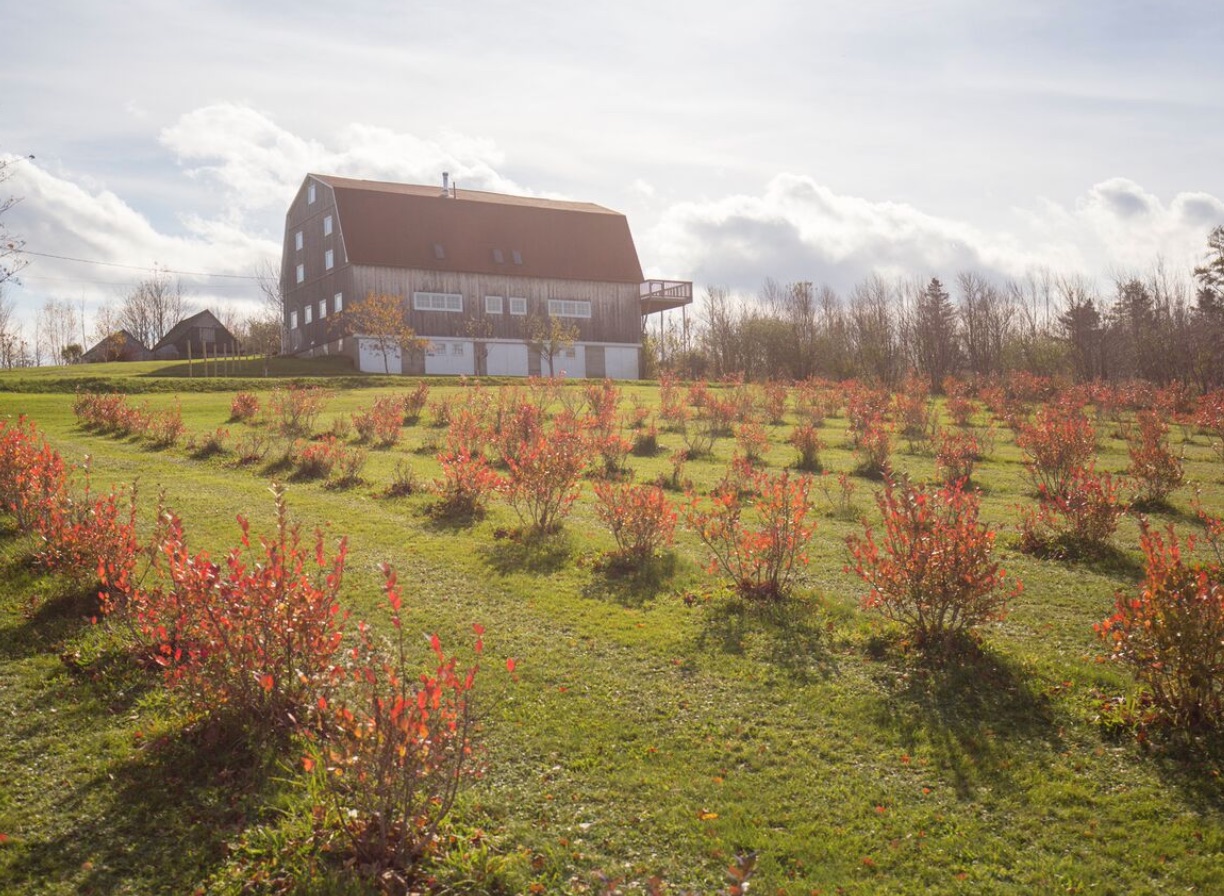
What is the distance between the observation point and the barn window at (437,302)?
4262 centimetres

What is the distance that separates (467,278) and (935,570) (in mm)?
39685

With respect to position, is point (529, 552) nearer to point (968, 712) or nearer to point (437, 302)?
point (968, 712)

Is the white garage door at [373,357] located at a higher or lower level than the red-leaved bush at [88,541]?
higher

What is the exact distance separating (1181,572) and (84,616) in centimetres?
825

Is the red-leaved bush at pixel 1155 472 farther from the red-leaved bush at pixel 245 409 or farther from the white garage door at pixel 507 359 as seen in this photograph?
the white garage door at pixel 507 359

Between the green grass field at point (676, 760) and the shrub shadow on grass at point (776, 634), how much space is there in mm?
30

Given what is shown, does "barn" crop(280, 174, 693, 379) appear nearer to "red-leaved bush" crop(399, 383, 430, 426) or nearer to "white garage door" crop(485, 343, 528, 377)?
"white garage door" crop(485, 343, 528, 377)

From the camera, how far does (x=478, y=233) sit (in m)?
45.2

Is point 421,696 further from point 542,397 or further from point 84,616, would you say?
point 542,397

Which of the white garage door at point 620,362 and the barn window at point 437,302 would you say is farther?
the white garage door at point 620,362

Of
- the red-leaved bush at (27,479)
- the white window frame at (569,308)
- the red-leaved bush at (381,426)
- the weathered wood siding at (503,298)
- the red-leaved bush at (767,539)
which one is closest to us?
the red-leaved bush at (767,539)

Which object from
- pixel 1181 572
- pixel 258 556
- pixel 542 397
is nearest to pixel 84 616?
pixel 258 556

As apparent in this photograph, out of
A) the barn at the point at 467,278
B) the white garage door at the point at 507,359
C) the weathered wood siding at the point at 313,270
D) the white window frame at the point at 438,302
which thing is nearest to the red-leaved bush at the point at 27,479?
the barn at the point at 467,278

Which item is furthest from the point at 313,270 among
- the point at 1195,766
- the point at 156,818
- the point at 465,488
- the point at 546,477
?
the point at 1195,766
